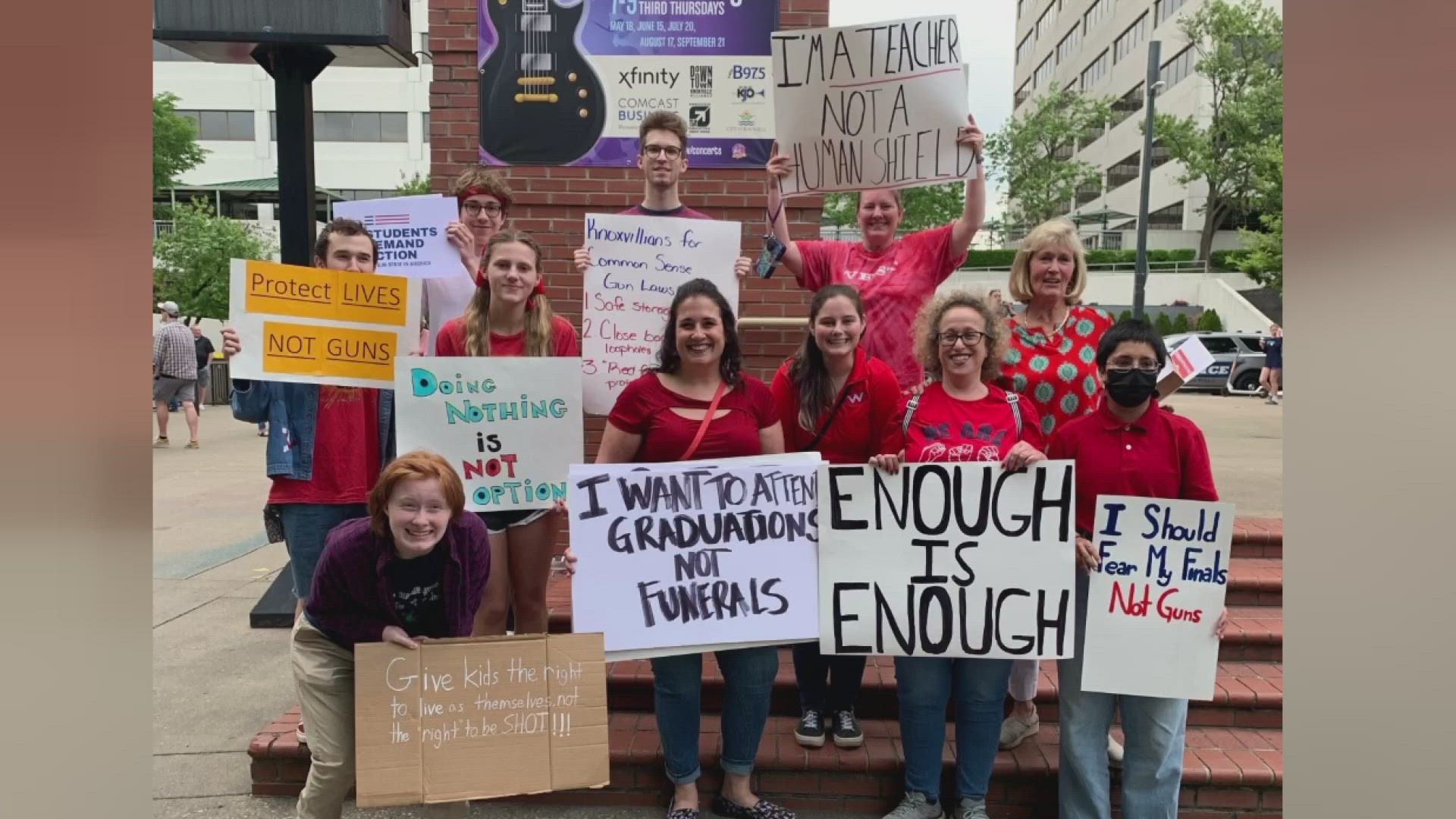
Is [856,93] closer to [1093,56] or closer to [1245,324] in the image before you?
[1245,324]

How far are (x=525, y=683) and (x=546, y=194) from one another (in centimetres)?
322

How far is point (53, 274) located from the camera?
48 cm

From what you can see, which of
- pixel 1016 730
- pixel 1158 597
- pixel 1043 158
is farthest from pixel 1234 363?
pixel 1043 158

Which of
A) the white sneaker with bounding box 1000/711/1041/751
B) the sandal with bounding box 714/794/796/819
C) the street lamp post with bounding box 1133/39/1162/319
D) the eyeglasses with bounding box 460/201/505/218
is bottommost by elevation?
the sandal with bounding box 714/794/796/819

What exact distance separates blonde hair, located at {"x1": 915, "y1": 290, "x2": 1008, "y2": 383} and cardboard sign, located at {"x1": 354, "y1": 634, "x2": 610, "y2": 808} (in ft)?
4.80

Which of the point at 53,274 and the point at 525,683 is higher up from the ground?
the point at 53,274

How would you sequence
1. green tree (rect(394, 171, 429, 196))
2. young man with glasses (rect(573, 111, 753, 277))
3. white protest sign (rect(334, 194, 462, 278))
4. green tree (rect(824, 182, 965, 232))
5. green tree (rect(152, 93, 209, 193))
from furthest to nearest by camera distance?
1. green tree (rect(824, 182, 965, 232))
2. green tree (rect(394, 171, 429, 196))
3. green tree (rect(152, 93, 209, 193))
4. white protest sign (rect(334, 194, 462, 278))
5. young man with glasses (rect(573, 111, 753, 277))

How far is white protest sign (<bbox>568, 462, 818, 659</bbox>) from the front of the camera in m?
3.18

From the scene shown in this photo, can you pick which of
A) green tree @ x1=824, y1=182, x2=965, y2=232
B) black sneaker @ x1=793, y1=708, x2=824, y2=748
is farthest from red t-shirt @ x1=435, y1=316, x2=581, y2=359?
green tree @ x1=824, y1=182, x2=965, y2=232

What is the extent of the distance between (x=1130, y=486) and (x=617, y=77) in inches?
143

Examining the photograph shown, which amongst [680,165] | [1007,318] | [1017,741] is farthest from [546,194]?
[1017,741]

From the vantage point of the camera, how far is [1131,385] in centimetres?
290

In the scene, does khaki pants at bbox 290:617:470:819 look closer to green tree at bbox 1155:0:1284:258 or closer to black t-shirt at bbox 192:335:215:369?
black t-shirt at bbox 192:335:215:369

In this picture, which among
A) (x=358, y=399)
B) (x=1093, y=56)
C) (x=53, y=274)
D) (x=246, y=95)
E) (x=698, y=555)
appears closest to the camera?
(x=53, y=274)
